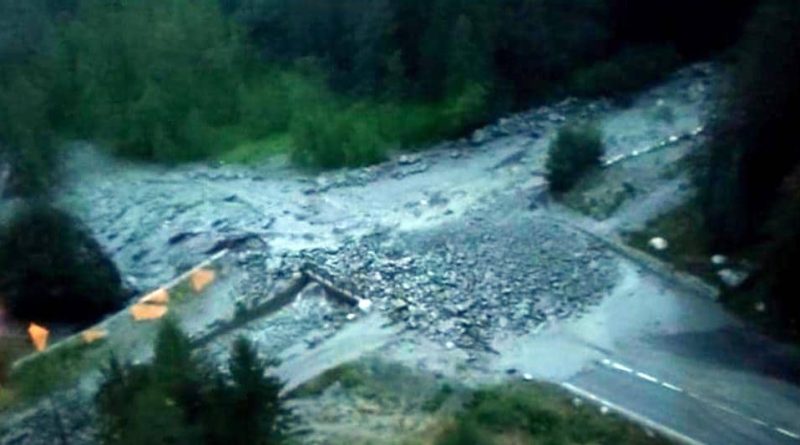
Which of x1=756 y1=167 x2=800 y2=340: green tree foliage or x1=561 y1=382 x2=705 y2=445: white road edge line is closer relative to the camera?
x1=561 y1=382 x2=705 y2=445: white road edge line

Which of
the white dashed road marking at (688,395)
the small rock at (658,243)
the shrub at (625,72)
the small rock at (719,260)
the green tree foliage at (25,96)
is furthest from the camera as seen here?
the shrub at (625,72)

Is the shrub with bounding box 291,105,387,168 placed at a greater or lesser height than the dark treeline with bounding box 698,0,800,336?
lesser

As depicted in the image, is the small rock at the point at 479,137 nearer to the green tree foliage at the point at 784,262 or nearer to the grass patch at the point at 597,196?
the grass patch at the point at 597,196

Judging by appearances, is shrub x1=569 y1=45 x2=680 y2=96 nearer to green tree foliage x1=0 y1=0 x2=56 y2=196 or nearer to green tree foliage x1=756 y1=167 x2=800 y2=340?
green tree foliage x1=756 y1=167 x2=800 y2=340

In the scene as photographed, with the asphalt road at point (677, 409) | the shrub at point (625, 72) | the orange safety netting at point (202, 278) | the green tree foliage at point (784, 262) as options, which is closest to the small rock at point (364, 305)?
the orange safety netting at point (202, 278)

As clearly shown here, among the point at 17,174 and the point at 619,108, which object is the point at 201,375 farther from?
the point at 619,108

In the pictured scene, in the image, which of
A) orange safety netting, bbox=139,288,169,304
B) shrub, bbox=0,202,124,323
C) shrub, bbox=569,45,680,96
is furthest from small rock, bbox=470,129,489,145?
shrub, bbox=0,202,124,323

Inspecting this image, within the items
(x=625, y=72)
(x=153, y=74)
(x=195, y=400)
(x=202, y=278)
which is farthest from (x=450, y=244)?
(x=153, y=74)

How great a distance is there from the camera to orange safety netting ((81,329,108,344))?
58.2 feet

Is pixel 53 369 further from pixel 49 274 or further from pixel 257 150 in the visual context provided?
pixel 257 150

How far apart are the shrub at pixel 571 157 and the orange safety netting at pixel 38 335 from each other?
26.3ft

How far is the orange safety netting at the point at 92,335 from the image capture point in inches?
699

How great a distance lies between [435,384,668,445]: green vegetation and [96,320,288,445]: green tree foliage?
92.6 inches

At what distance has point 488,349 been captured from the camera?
1686 centimetres
